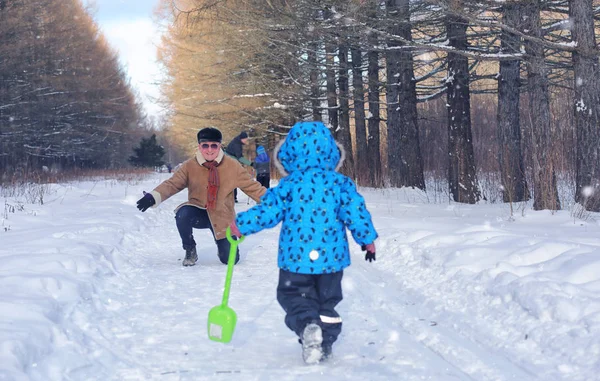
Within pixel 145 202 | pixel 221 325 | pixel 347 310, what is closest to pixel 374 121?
pixel 145 202

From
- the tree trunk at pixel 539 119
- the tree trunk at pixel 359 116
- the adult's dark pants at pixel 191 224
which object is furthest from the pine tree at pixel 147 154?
the adult's dark pants at pixel 191 224

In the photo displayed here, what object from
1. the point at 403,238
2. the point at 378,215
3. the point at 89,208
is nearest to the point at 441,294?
the point at 403,238

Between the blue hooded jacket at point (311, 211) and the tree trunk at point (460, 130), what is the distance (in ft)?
28.8

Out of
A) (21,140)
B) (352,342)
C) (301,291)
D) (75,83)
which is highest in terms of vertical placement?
(75,83)

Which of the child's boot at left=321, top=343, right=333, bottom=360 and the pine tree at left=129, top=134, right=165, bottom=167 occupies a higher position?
the pine tree at left=129, top=134, right=165, bottom=167

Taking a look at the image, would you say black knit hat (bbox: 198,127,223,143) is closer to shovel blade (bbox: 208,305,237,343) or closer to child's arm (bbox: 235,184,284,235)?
child's arm (bbox: 235,184,284,235)

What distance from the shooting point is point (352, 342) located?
3932 millimetres

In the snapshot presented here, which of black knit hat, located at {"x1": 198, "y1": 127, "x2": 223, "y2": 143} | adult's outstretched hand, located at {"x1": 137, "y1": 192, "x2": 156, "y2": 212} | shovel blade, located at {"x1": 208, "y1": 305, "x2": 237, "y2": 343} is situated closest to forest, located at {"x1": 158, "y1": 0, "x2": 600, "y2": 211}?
black knit hat, located at {"x1": 198, "y1": 127, "x2": 223, "y2": 143}

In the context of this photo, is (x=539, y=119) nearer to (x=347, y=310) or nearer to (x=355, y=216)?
(x=347, y=310)

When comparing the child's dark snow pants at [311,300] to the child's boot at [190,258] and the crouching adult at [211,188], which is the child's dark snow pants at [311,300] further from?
the child's boot at [190,258]

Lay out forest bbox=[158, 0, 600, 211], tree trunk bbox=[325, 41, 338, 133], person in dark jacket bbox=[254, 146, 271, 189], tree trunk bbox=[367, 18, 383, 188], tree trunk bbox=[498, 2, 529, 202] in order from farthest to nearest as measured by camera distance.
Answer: tree trunk bbox=[325, 41, 338, 133]
tree trunk bbox=[367, 18, 383, 188]
person in dark jacket bbox=[254, 146, 271, 189]
tree trunk bbox=[498, 2, 529, 202]
forest bbox=[158, 0, 600, 211]

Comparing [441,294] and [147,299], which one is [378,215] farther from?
[147,299]

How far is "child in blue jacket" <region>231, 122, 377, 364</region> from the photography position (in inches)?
141

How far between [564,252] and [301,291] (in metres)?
3.02
